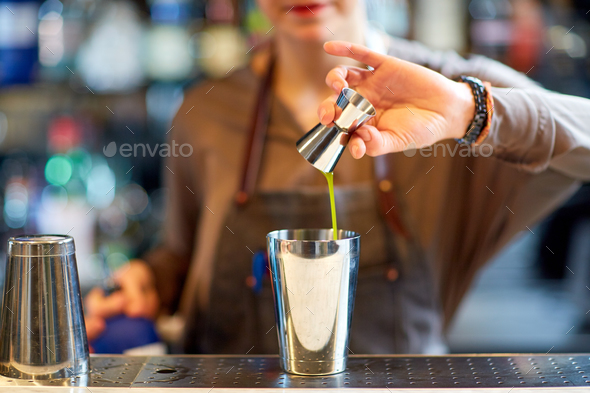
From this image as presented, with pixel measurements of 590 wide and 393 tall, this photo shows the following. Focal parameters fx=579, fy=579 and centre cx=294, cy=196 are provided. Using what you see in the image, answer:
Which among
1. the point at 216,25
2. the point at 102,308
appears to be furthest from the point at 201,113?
the point at 216,25

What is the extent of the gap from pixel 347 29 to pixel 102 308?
2.74 ft

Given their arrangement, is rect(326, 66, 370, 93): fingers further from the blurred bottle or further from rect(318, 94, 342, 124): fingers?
the blurred bottle

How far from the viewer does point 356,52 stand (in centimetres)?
89

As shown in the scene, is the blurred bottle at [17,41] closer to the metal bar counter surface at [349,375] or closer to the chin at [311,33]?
the chin at [311,33]

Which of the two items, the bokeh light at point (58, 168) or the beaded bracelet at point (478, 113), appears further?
the bokeh light at point (58, 168)

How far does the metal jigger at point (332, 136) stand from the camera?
81cm

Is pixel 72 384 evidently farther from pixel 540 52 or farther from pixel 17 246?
pixel 540 52

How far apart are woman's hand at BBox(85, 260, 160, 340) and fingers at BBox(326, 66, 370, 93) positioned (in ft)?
2.34

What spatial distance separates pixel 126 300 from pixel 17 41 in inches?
71.8

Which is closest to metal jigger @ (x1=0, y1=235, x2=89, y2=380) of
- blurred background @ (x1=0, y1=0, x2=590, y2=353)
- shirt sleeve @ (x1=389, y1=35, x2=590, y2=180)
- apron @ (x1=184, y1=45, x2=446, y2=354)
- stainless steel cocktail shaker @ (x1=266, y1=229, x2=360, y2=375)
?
stainless steel cocktail shaker @ (x1=266, y1=229, x2=360, y2=375)

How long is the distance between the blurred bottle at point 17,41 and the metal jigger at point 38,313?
6.94 feet

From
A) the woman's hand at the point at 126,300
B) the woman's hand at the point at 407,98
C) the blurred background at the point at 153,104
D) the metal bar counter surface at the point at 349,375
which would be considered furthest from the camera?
the blurred background at the point at 153,104

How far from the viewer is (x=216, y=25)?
270 cm

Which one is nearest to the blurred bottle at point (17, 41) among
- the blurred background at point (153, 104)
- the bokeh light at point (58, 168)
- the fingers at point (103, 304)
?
the blurred background at point (153, 104)
